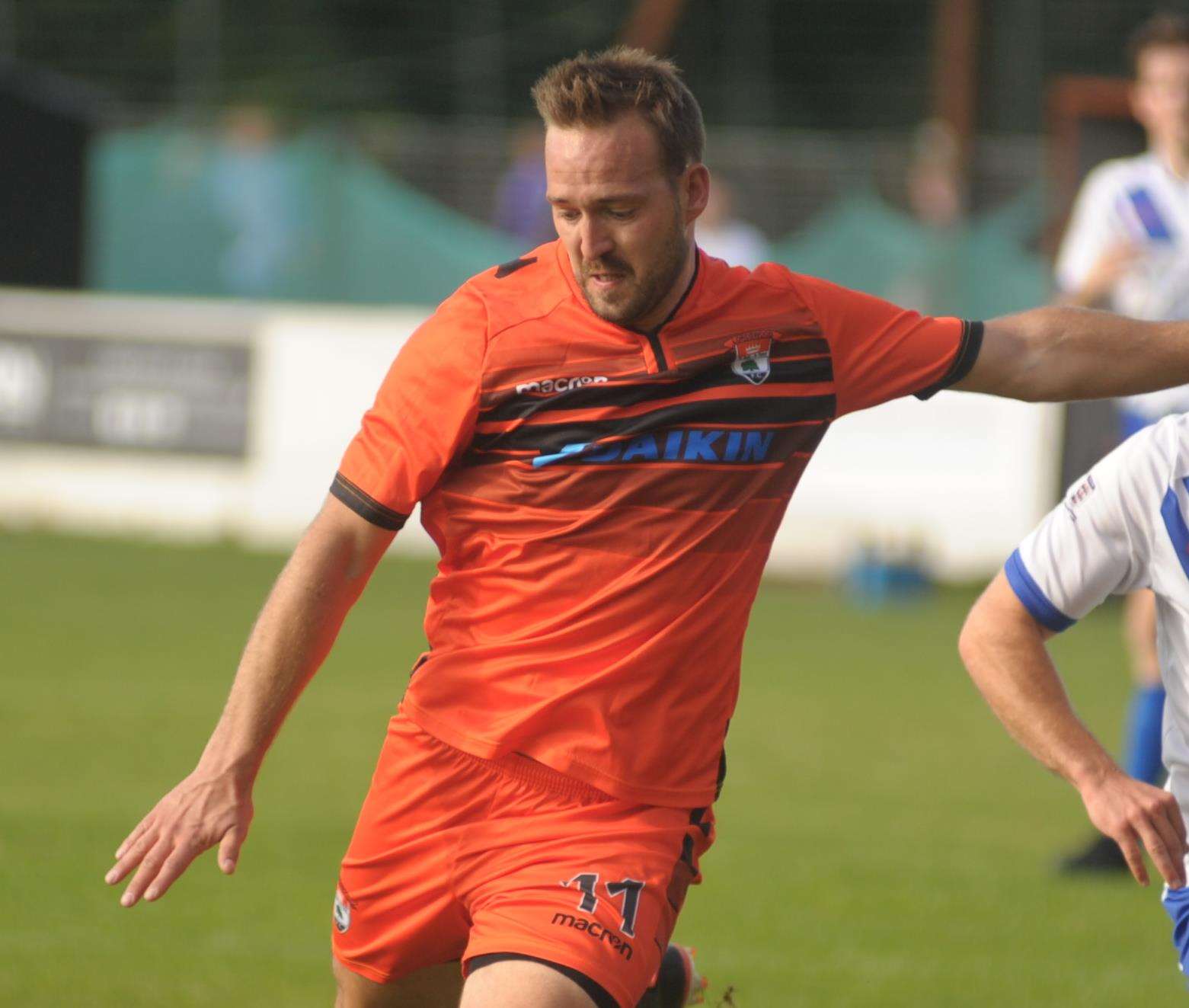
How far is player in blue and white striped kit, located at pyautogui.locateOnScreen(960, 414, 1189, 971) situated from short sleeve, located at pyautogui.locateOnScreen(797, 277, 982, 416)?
0.37 meters

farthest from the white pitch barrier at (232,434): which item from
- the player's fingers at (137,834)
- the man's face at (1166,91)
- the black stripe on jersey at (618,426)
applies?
the player's fingers at (137,834)

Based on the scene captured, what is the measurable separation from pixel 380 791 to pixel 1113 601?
35.3ft

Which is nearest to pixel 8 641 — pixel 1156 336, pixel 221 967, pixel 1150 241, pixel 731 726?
pixel 731 726

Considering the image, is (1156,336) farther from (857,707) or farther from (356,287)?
(356,287)

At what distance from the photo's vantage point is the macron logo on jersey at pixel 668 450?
397 cm

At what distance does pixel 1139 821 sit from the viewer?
371 centimetres

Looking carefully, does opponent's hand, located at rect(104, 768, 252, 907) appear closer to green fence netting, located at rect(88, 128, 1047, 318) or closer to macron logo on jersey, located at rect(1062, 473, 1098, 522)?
macron logo on jersey, located at rect(1062, 473, 1098, 522)

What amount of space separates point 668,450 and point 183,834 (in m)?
1.13

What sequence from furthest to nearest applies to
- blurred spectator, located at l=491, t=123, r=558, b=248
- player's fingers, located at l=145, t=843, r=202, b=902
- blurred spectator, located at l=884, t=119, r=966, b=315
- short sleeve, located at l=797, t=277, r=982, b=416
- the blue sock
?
blurred spectator, located at l=491, t=123, r=558, b=248, blurred spectator, located at l=884, t=119, r=966, b=315, the blue sock, short sleeve, located at l=797, t=277, r=982, b=416, player's fingers, located at l=145, t=843, r=202, b=902

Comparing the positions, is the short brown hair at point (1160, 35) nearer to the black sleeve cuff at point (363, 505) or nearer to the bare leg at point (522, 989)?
the black sleeve cuff at point (363, 505)

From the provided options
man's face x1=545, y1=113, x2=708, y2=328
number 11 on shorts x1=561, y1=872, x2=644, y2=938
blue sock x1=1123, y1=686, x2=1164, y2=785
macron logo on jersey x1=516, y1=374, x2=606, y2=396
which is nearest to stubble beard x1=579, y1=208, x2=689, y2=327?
man's face x1=545, y1=113, x2=708, y2=328

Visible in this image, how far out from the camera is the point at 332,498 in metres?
3.83

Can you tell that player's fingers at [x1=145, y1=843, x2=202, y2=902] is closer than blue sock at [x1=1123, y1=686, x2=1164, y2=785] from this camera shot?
Yes

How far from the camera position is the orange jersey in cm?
393
